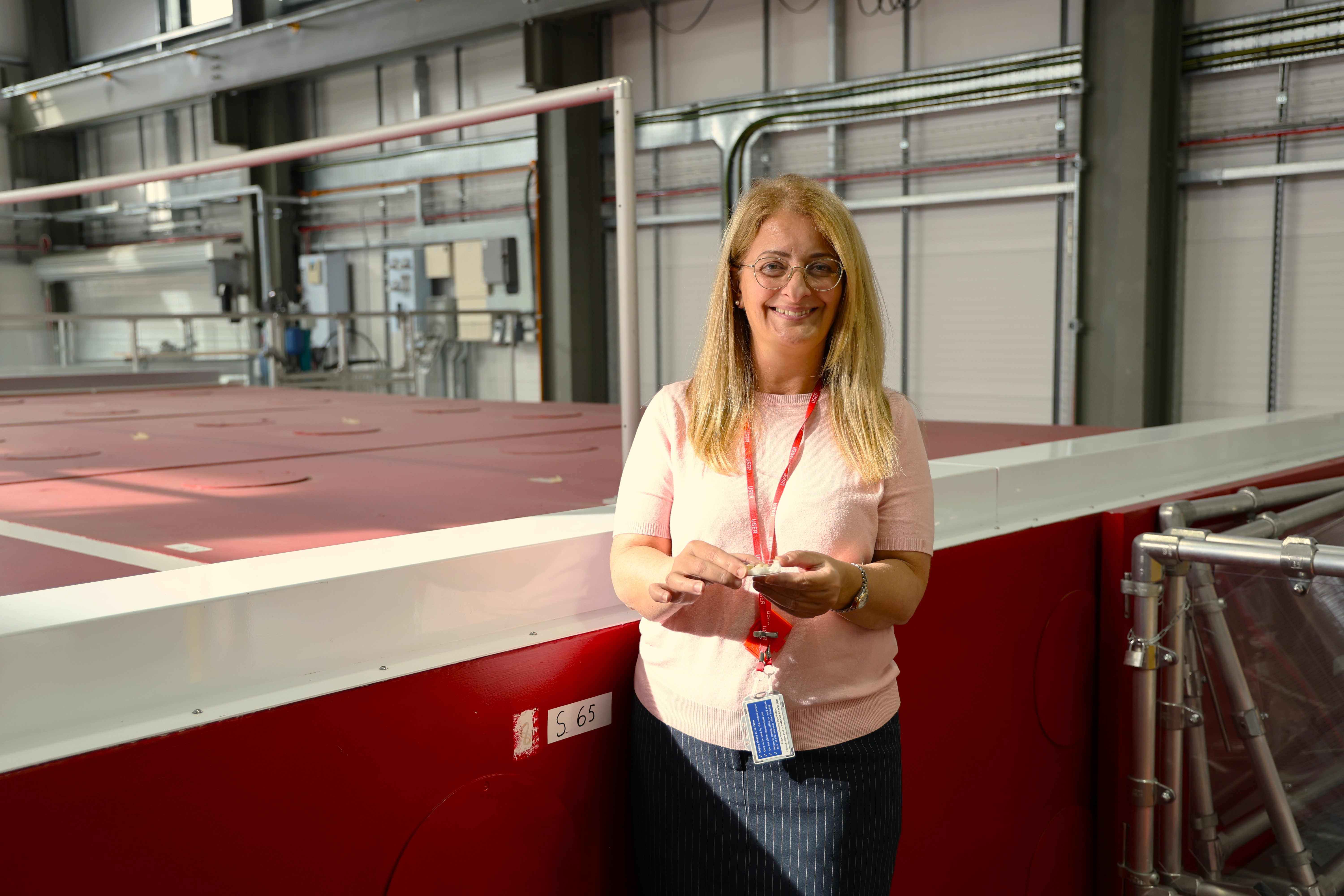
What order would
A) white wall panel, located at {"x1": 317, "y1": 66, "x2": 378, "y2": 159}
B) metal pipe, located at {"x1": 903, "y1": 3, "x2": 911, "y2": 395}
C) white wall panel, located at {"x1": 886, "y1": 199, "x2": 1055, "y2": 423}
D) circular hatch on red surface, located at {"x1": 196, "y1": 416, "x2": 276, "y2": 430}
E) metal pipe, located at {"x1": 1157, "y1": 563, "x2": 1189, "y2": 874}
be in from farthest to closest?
white wall panel, located at {"x1": 317, "y1": 66, "x2": 378, "y2": 159} → metal pipe, located at {"x1": 903, "y1": 3, "x2": 911, "y2": 395} → white wall panel, located at {"x1": 886, "y1": 199, "x2": 1055, "y2": 423} → circular hatch on red surface, located at {"x1": 196, "y1": 416, "x2": 276, "y2": 430} → metal pipe, located at {"x1": 1157, "y1": 563, "x2": 1189, "y2": 874}

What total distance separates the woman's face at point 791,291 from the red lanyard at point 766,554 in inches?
4.2

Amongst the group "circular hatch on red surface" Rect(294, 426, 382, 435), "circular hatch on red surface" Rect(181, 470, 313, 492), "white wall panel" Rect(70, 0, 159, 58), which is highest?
"white wall panel" Rect(70, 0, 159, 58)

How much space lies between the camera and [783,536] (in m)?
1.13

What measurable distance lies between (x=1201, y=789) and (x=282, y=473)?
1.90m

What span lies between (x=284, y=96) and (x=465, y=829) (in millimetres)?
10270

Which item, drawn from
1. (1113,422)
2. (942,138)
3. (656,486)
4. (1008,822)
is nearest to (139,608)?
(656,486)

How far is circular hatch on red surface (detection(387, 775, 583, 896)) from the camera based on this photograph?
1093 mm

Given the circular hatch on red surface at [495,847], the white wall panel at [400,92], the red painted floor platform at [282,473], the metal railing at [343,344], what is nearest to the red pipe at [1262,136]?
the red painted floor platform at [282,473]

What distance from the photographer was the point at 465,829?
1.13 meters

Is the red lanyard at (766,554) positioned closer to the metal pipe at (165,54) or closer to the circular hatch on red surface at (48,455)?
the circular hatch on red surface at (48,455)

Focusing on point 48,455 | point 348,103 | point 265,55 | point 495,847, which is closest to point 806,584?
point 495,847

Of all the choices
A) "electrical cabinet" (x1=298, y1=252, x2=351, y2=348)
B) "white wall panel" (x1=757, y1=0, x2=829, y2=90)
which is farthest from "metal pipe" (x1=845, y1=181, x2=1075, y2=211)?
"electrical cabinet" (x1=298, y1=252, x2=351, y2=348)

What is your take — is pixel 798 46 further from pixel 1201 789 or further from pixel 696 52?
pixel 1201 789

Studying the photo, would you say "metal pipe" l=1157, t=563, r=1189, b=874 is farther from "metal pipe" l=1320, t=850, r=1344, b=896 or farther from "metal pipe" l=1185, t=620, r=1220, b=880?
"metal pipe" l=1320, t=850, r=1344, b=896
